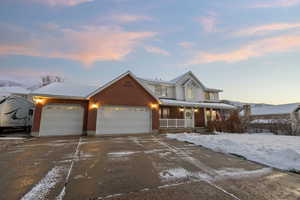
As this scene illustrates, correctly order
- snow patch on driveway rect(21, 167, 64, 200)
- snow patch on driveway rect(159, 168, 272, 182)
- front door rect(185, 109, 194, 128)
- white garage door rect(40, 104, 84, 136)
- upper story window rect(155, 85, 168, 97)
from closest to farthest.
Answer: snow patch on driveway rect(21, 167, 64, 200) → snow patch on driveway rect(159, 168, 272, 182) → white garage door rect(40, 104, 84, 136) → front door rect(185, 109, 194, 128) → upper story window rect(155, 85, 168, 97)

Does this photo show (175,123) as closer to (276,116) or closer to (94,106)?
(94,106)

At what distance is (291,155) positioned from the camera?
5.01m

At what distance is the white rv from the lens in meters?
11.9

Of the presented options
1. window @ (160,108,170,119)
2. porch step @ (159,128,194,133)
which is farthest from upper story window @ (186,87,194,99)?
porch step @ (159,128,194,133)

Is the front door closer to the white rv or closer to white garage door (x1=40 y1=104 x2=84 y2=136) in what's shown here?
white garage door (x1=40 y1=104 x2=84 y2=136)

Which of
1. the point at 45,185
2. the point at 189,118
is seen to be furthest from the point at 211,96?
the point at 45,185

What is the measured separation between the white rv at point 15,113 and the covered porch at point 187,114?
14.2 meters

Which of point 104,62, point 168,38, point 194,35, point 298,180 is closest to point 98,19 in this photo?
point 104,62

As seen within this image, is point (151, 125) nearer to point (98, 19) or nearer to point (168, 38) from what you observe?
point (168, 38)

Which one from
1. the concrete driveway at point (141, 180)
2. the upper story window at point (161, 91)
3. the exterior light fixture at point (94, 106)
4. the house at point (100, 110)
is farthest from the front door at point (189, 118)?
the concrete driveway at point (141, 180)

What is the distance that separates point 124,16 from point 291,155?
14357 mm

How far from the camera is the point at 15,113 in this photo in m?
12.7

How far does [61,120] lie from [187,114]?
14.1 m

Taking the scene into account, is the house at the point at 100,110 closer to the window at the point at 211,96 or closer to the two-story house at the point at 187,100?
the two-story house at the point at 187,100
